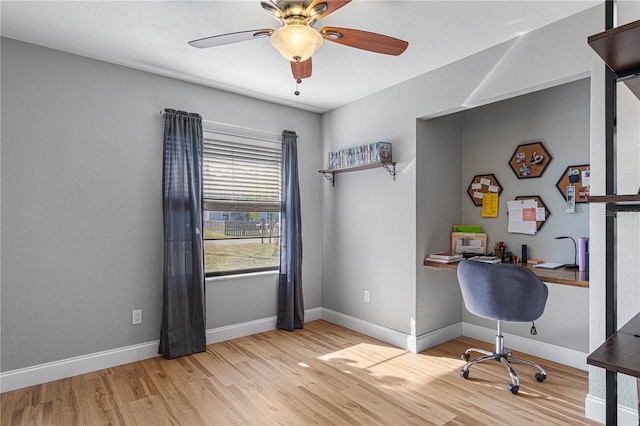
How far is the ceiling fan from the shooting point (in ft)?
6.08

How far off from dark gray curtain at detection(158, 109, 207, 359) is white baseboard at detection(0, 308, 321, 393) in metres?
0.18

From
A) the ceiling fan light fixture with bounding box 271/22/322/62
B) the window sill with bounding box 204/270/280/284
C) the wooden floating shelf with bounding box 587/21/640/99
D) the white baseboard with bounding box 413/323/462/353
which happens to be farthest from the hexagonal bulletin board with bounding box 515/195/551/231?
the window sill with bounding box 204/270/280/284

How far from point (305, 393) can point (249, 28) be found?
2590 mm

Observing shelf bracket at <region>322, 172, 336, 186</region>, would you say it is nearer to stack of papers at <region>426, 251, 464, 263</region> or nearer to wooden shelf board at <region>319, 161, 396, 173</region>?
wooden shelf board at <region>319, 161, 396, 173</region>

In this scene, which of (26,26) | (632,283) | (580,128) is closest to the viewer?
(632,283)

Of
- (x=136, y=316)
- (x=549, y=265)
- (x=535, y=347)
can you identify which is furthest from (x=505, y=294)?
(x=136, y=316)

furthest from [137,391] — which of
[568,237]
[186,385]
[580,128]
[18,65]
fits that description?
[580,128]

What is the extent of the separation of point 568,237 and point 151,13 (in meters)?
3.58

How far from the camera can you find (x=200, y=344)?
3.43 meters

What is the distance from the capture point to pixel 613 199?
3.67ft

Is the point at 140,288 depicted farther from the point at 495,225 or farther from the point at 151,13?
the point at 495,225

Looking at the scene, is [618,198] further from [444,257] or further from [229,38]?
[444,257]

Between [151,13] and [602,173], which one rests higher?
[151,13]

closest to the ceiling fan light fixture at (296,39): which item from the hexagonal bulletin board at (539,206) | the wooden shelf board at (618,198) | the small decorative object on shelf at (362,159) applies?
the wooden shelf board at (618,198)
